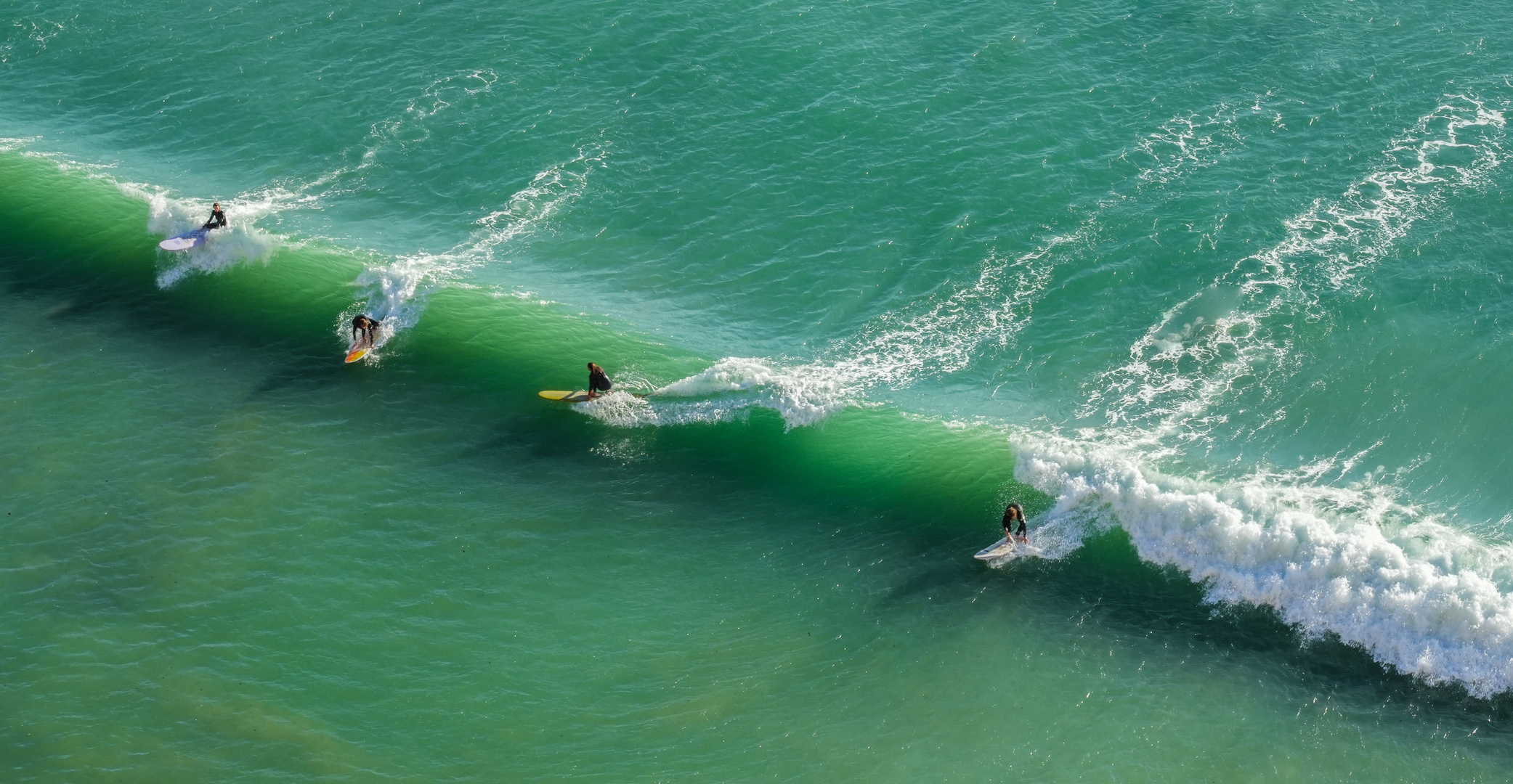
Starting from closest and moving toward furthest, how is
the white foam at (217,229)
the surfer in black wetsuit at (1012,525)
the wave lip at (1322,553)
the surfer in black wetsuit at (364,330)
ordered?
A: the wave lip at (1322,553)
the surfer in black wetsuit at (1012,525)
the surfer in black wetsuit at (364,330)
the white foam at (217,229)

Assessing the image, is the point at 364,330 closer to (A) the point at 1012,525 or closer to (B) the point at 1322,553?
(A) the point at 1012,525

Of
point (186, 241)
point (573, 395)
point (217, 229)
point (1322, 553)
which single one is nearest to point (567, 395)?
point (573, 395)

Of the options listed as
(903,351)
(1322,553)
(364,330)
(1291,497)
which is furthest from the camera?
(364,330)

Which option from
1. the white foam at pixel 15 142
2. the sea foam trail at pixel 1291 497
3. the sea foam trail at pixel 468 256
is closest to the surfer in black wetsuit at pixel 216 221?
the sea foam trail at pixel 468 256

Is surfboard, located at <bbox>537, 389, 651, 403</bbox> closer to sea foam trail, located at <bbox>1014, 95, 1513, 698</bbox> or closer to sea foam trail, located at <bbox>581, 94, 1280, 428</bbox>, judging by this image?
sea foam trail, located at <bbox>581, 94, 1280, 428</bbox>

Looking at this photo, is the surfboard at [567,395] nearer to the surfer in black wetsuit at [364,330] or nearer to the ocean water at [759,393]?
the ocean water at [759,393]
